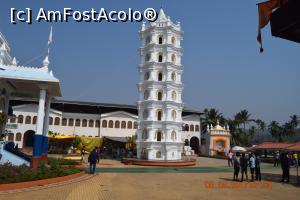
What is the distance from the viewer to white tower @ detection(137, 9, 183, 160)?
30656mm

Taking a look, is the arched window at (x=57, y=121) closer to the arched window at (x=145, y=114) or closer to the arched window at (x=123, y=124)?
the arched window at (x=123, y=124)

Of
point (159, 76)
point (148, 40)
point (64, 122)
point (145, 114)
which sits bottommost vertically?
point (145, 114)

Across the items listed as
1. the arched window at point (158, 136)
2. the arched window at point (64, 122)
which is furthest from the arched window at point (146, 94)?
the arched window at point (64, 122)

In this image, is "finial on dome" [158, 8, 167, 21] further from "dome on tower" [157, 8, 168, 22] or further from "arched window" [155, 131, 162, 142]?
"arched window" [155, 131, 162, 142]

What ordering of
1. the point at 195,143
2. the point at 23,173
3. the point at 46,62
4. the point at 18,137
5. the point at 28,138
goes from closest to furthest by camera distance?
the point at 23,173 → the point at 46,62 → the point at 18,137 → the point at 28,138 → the point at 195,143

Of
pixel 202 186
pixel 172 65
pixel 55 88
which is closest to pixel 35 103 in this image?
pixel 172 65

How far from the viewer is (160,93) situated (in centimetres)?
3228

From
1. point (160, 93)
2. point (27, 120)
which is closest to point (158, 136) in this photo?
point (160, 93)

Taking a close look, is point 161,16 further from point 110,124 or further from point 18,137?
point 18,137

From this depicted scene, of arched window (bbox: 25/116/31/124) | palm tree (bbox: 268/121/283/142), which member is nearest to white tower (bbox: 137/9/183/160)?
arched window (bbox: 25/116/31/124)

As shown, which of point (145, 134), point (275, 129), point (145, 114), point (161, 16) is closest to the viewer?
point (145, 134)

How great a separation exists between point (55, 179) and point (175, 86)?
64.9 ft

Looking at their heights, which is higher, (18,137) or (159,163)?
(18,137)

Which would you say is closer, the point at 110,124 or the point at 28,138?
the point at 28,138
